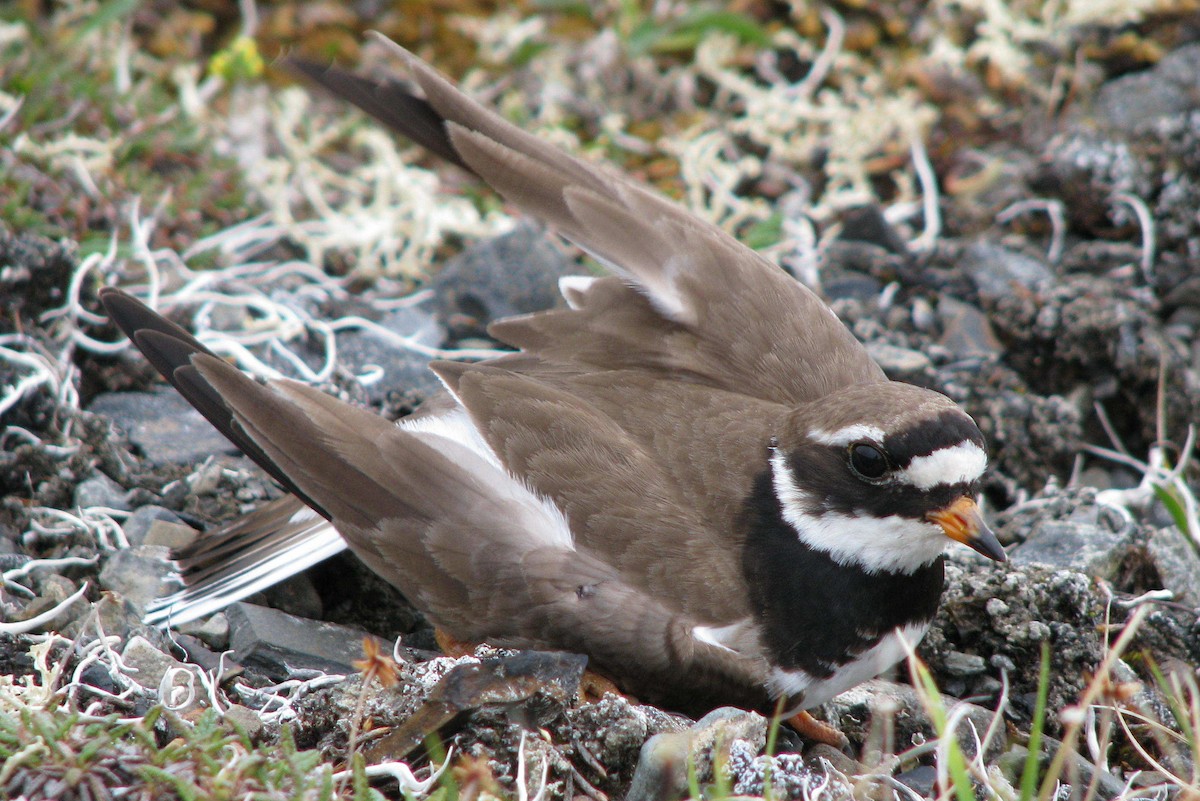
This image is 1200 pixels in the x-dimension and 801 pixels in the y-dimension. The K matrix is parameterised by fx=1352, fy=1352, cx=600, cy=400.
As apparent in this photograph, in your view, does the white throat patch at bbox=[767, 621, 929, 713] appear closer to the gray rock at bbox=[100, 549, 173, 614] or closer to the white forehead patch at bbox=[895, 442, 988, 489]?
the white forehead patch at bbox=[895, 442, 988, 489]

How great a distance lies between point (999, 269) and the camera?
6.33 m

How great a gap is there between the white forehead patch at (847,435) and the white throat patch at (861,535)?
0.16m

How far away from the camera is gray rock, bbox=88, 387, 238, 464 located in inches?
209

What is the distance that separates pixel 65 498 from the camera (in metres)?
4.93

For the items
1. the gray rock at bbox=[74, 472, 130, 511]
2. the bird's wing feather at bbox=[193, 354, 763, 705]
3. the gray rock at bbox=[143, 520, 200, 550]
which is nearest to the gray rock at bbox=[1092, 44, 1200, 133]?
the bird's wing feather at bbox=[193, 354, 763, 705]

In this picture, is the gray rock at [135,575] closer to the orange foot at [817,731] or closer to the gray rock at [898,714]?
the orange foot at [817,731]

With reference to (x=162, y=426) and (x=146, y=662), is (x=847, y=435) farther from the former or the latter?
(x=162, y=426)

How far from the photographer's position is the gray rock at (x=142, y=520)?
4.82 metres

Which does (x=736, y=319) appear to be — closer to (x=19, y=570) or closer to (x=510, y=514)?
(x=510, y=514)

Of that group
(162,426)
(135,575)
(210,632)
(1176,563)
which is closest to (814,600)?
(1176,563)

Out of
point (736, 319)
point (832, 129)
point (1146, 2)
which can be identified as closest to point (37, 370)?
point (736, 319)

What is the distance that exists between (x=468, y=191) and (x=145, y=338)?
10.1 feet

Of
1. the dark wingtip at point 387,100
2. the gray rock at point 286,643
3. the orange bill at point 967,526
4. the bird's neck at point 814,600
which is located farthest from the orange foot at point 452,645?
the dark wingtip at point 387,100

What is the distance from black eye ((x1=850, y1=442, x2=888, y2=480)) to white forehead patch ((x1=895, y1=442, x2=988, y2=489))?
0.05m
